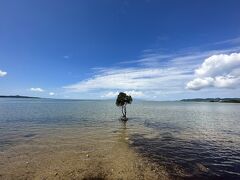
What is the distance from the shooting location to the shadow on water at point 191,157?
54.8 feet

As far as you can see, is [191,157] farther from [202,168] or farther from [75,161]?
[75,161]

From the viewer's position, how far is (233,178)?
15648mm

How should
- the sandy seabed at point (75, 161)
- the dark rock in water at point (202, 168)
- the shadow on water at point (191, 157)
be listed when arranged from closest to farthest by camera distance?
1. the sandy seabed at point (75, 161)
2. the shadow on water at point (191, 157)
3. the dark rock in water at point (202, 168)

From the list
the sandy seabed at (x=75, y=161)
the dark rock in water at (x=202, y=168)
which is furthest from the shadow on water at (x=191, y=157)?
the sandy seabed at (x=75, y=161)

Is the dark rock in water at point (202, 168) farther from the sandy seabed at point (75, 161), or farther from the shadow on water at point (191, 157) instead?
the sandy seabed at point (75, 161)

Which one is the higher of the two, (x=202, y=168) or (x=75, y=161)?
(x=75, y=161)

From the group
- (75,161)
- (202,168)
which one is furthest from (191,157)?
(75,161)

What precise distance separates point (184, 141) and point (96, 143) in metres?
12.7

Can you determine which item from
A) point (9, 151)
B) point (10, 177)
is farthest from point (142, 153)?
point (9, 151)

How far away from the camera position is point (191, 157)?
69.6 ft

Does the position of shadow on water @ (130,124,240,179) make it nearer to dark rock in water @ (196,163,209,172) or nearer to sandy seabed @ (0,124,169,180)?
dark rock in water @ (196,163,209,172)

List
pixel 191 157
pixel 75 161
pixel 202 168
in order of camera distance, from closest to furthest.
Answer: pixel 202 168 → pixel 75 161 → pixel 191 157

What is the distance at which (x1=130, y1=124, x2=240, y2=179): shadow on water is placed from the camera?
1671 cm

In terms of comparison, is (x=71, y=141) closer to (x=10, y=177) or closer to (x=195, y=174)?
(x=10, y=177)
